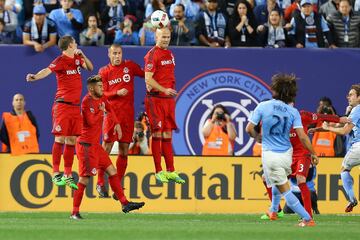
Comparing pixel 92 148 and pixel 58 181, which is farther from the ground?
pixel 92 148

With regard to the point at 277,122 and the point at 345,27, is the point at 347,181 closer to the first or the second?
the point at 277,122

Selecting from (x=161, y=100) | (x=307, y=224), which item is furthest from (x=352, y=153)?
(x=307, y=224)

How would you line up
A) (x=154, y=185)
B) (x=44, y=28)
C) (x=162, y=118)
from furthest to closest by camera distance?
(x=44, y=28) < (x=154, y=185) < (x=162, y=118)

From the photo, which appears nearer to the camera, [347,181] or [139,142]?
[347,181]

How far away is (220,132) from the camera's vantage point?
24016 mm

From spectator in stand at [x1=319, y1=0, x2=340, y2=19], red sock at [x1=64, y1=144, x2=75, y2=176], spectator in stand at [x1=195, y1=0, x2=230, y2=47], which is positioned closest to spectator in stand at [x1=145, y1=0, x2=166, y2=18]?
spectator in stand at [x1=195, y1=0, x2=230, y2=47]

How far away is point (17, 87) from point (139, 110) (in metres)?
2.67

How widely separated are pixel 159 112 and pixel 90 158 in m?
1.44

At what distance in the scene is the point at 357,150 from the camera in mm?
20188

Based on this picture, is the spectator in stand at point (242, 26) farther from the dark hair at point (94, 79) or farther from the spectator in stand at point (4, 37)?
the dark hair at point (94, 79)

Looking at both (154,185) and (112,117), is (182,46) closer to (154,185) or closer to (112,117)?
(154,185)

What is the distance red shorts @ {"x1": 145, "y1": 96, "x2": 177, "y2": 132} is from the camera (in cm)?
1916

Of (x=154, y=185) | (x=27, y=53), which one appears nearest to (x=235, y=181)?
(x=154, y=185)

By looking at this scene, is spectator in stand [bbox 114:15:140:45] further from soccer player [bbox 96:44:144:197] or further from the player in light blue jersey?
the player in light blue jersey
